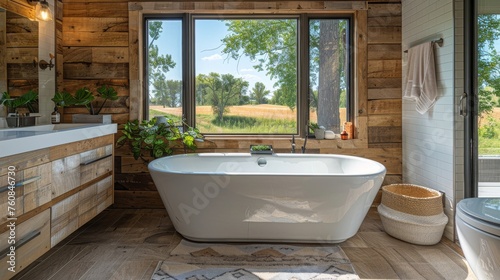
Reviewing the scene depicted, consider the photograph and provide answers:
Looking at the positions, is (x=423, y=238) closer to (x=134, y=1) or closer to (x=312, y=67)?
(x=312, y=67)

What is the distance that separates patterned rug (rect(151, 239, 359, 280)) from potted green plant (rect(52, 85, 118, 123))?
4.89 feet

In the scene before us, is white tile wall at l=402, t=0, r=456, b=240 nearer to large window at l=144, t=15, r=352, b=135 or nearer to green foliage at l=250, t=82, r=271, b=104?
large window at l=144, t=15, r=352, b=135

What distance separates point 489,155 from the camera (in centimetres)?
256

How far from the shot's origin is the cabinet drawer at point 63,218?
2179mm

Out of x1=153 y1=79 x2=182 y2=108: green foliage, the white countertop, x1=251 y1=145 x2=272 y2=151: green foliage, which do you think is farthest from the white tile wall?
the white countertop

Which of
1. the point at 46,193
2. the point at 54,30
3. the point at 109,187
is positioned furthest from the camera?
the point at 54,30

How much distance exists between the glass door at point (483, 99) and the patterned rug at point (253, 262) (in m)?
1.18

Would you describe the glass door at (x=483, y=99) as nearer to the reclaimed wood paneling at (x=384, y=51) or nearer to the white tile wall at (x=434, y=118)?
the white tile wall at (x=434, y=118)

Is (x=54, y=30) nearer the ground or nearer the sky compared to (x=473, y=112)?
nearer the sky

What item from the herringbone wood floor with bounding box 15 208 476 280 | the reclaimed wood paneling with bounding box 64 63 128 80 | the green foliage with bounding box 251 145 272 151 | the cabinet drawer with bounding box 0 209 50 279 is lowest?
the herringbone wood floor with bounding box 15 208 476 280

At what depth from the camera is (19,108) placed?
9.80 ft

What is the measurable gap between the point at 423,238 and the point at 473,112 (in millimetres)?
1031

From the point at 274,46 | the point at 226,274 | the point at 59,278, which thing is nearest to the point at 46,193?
the point at 59,278

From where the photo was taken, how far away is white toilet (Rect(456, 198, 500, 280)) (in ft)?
5.13
